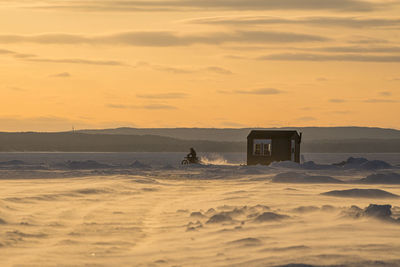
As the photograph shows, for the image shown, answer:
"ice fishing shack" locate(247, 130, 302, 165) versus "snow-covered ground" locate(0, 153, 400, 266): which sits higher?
"ice fishing shack" locate(247, 130, 302, 165)

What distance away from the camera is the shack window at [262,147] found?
62.6 metres

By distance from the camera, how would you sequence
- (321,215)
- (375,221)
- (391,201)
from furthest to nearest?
(391,201) → (321,215) → (375,221)

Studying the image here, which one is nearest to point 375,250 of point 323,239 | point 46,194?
point 323,239

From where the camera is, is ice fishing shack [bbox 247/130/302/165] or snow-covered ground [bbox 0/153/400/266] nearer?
snow-covered ground [bbox 0/153/400/266]

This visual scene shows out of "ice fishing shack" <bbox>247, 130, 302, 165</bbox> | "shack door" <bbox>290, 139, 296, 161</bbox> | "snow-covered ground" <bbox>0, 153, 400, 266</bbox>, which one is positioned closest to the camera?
"snow-covered ground" <bbox>0, 153, 400, 266</bbox>

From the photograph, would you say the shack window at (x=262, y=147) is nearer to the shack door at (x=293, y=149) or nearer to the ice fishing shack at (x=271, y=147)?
the ice fishing shack at (x=271, y=147)

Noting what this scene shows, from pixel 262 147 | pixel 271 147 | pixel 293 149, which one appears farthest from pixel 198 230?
pixel 293 149

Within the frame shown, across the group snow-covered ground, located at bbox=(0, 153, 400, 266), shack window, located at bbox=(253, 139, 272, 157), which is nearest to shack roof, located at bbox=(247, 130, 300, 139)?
shack window, located at bbox=(253, 139, 272, 157)

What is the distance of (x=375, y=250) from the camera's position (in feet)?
39.8

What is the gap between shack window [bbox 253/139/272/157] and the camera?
6256 cm

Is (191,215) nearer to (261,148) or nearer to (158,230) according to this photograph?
(158,230)

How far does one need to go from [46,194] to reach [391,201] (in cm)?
1218

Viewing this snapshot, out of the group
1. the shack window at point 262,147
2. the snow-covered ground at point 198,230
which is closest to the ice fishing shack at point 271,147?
the shack window at point 262,147

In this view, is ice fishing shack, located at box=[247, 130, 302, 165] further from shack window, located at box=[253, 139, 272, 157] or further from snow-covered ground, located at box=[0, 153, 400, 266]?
snow-covered ground, located at box=[0, 153, 400, 266]
